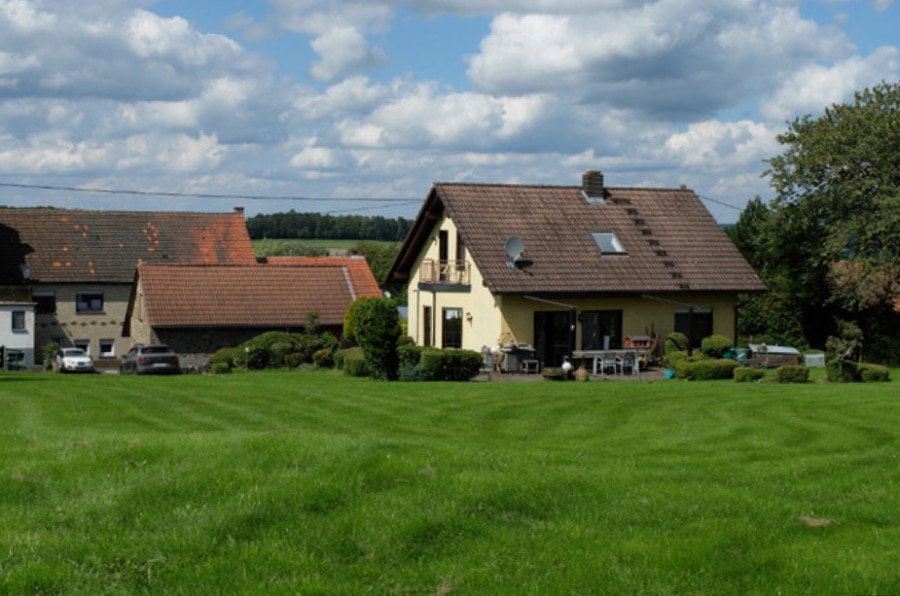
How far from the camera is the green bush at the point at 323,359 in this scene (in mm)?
42250

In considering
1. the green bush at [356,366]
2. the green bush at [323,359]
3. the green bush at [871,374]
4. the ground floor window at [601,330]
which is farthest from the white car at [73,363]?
the green bush at [871,374]

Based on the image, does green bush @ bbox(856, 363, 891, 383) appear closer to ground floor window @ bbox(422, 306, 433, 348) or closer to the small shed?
the small shed

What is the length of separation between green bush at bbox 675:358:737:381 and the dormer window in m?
8.13

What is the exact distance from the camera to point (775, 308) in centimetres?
4775

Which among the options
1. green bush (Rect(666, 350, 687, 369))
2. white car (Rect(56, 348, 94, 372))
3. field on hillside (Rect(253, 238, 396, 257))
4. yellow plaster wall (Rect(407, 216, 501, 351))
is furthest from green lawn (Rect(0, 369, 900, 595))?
field on hillside (Rect(253, 238, 396, 257))

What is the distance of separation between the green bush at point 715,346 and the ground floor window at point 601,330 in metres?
3.06

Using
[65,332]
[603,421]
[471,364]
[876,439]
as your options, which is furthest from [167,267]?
[876,439]

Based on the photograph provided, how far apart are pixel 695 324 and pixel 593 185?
700cm

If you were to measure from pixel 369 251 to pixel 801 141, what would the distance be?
56837 millimetres

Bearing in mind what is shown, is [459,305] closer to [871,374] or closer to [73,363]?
[871,374]

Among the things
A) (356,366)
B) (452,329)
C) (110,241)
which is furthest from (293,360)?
(110,241)

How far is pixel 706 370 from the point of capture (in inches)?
1312

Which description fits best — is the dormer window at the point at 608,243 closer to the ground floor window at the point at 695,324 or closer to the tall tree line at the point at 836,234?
the ground floor window at the point at 695,324

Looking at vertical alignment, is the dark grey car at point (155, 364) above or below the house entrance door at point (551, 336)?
below
